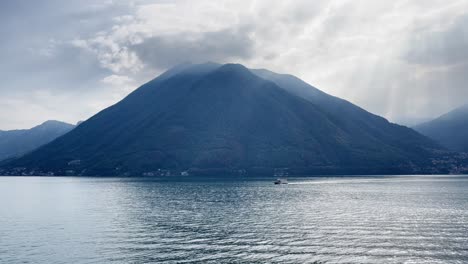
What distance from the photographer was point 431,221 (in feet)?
365

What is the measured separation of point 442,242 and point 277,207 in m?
71.0

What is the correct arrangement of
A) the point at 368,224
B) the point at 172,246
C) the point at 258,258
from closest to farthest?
the point at 258,258 < the point at 172,246 < the point at 368,224

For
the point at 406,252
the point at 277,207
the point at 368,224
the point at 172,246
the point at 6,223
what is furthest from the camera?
Answer: the point at 277,207

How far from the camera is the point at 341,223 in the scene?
108 meters

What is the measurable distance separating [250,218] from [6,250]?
64360 mm

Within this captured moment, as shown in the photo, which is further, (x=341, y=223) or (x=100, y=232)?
(x=341, y=223)

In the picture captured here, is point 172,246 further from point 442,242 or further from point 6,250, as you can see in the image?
point 442,242

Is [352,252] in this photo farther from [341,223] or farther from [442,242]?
[341,223]

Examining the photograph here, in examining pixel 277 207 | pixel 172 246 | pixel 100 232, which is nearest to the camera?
pixel 172 246

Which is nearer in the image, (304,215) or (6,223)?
(6,223)

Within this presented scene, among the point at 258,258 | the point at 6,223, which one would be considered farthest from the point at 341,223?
the point at 6,223

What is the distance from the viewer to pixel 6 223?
114562mm

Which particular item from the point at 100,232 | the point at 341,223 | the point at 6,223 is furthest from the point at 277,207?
the point at 6,223

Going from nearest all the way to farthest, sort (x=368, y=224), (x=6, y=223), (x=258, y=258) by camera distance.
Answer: (x=258, y=258)
(x=368, y=224)
(x=6, y=223)
